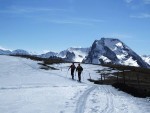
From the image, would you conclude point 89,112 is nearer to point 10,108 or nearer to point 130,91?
point 10,108

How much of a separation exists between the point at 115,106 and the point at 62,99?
413 centimetres

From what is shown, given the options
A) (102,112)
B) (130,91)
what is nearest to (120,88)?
(130,91)

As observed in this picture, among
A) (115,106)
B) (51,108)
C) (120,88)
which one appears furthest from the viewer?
(120,88)

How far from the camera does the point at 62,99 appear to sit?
72.9 feet

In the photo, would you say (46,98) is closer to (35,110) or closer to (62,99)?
(62,99)

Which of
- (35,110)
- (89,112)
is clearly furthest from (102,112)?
(35,110)

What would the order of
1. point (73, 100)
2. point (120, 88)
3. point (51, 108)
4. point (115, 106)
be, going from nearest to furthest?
1. point (51, 108)
2. point (115, 106)
3. point (73, 100)
4. point (120, 88)

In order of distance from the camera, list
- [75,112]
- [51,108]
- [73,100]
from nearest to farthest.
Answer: [75,112] < [51,108] < [73,100]

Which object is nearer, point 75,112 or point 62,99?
point 75,112

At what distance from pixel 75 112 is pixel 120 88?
2077cm

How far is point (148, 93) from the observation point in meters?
33.4

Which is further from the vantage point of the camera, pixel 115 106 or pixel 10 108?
pixel 115 106

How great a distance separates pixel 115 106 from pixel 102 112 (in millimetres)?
3156

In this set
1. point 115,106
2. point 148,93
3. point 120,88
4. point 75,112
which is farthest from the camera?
point 120,88
